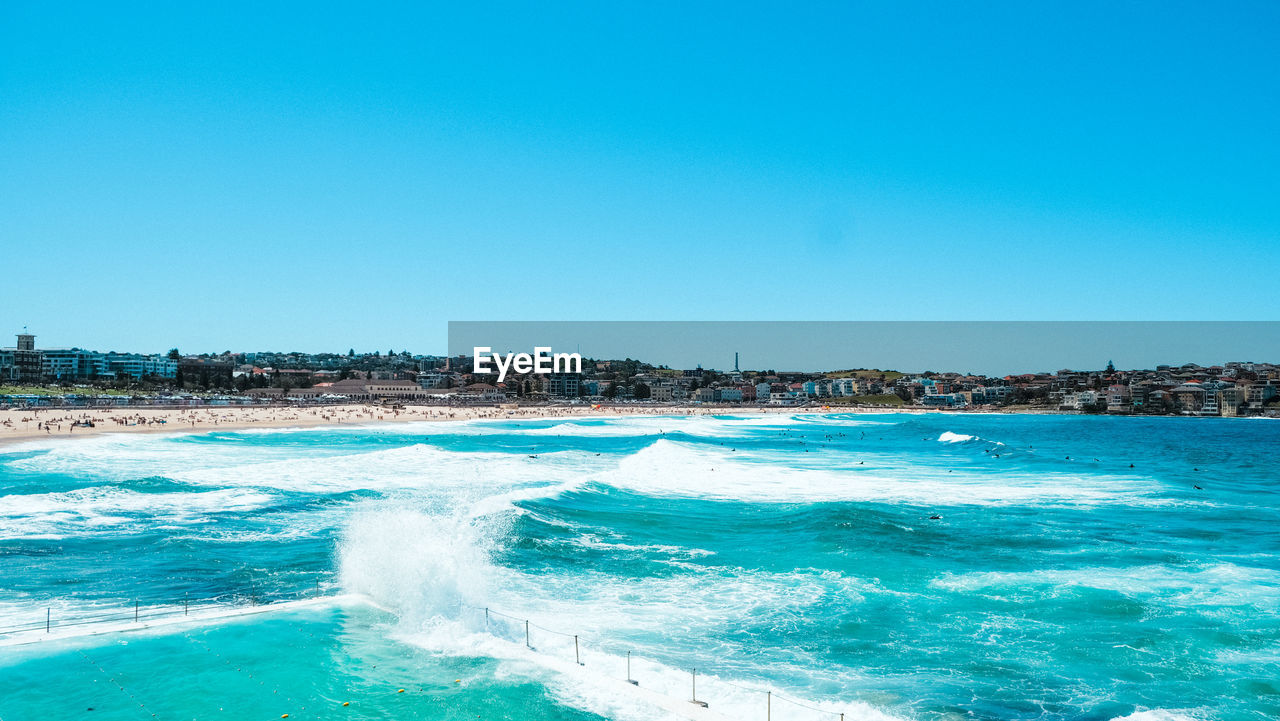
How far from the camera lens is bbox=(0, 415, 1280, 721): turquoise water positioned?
9172mm

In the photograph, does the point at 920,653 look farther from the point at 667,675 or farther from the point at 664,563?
the point at 664,563

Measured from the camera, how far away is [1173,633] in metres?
11.9

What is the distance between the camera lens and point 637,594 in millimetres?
14078

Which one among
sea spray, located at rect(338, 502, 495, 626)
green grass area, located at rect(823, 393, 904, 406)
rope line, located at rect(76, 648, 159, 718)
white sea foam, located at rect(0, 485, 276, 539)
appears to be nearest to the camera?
rope line, located at rect(76, 648, 159, 718)

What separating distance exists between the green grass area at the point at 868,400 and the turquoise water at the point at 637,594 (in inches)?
5880

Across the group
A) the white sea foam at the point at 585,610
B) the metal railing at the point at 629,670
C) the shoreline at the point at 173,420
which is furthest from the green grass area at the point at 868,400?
the metal railing at the point at 629,670

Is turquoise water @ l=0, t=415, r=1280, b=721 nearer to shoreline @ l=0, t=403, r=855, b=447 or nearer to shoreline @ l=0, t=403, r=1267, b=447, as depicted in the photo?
shoreline @ l=0, t=403, r=855, b=447

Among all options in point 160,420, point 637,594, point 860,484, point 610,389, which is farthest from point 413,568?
point 610,389

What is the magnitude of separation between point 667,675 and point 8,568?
13031mm

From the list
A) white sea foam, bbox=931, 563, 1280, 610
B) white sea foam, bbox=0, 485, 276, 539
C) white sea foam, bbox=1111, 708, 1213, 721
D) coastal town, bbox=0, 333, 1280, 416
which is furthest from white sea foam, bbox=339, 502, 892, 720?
coastal town, bbox=0, 333, 1280, 416

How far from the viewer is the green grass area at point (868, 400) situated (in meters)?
177

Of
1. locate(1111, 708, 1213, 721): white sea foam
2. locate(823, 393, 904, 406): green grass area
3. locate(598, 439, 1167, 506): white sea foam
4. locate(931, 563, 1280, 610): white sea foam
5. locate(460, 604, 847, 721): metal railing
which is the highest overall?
locate(460, 604, 847, 721): metal railing

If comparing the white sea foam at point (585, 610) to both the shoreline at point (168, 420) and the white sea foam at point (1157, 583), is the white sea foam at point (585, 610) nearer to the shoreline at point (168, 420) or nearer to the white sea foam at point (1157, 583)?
the white sea foam at point (1157, 583)

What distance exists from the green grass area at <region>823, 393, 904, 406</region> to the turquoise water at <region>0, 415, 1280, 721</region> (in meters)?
149
